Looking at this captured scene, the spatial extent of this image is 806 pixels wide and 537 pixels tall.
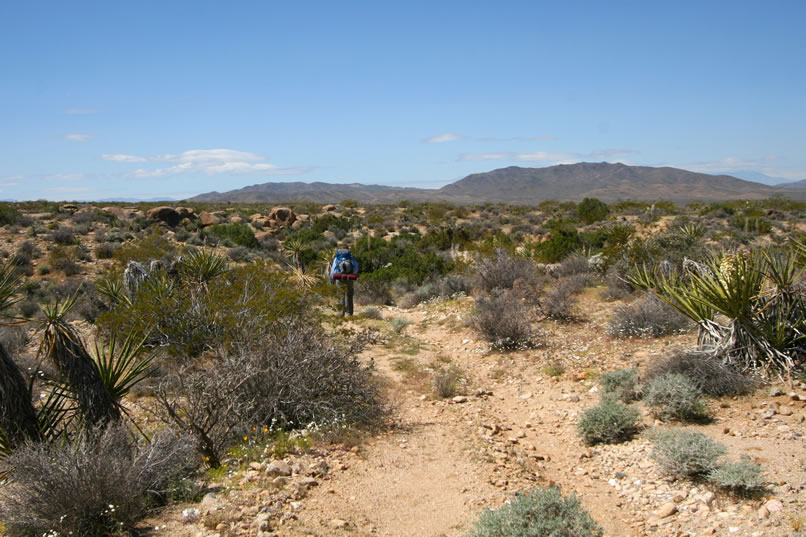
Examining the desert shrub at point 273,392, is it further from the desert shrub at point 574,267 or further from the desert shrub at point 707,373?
the desert shrub at point 574,267

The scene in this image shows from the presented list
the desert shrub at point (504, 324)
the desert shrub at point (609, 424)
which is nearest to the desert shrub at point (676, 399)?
the desert shrub at point (609, 424)

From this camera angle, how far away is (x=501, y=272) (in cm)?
1387

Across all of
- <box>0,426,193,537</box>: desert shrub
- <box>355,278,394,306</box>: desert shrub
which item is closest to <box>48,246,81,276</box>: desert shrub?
<box>355,278,394,306</box>: desert shrub

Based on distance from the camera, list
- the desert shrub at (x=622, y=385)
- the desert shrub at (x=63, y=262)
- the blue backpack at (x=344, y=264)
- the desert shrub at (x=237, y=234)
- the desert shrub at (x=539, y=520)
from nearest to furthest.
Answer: the desert shrub at (x=539, y=520)
the desert shrub at (x=622, y=385)
the blue backpack at (x=344, y=264)
the desert shrub at (x=63, y=262)
the desert shrub at (x=237, y=234)

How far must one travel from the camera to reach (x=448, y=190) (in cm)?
17988

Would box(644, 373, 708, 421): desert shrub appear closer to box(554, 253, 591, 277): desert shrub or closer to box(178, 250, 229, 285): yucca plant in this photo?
box(178, 250, 229, 285): yucca plant

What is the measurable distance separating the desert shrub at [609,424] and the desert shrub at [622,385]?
0.78 meters

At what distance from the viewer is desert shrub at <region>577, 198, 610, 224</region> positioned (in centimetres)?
3831

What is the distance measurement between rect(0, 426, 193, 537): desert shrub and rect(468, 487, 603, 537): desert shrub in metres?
2.59

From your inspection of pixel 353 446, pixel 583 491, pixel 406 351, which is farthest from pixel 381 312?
pixel 583 491

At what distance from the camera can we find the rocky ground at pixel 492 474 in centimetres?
426

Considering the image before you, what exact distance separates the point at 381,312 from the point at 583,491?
10.1m

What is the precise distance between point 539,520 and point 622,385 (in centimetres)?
419

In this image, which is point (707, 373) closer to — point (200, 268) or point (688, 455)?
point (688, 455)
